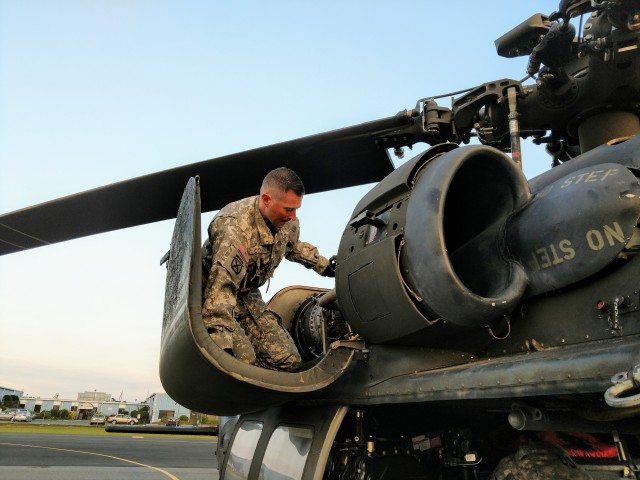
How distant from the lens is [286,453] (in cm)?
313

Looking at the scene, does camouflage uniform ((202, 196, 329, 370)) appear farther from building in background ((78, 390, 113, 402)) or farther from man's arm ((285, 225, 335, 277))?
A: building in background ((78, 390, 113, 402))

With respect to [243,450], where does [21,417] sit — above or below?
below

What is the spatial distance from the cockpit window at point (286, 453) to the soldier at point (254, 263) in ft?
1.53

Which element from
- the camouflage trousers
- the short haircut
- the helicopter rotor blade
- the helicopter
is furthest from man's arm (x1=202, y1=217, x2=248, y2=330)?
the helicopter rotor blade

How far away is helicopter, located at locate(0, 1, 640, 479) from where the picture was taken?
1.90 m

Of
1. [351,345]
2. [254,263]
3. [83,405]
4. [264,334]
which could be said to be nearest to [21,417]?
[83,405]

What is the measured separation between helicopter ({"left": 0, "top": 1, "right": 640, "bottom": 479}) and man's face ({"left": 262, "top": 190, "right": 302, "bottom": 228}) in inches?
19.1

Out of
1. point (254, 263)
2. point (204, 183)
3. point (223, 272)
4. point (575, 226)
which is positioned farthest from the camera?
point (204, 183)

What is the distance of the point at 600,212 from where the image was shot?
1903mm

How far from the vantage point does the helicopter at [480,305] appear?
6.24 ft

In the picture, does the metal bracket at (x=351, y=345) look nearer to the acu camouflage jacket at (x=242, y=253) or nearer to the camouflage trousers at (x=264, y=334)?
the acu camouflage jacket at (x=242, y=253)

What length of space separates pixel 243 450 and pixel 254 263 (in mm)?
1414

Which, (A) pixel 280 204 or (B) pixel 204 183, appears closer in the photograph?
(A) pixel 280 204

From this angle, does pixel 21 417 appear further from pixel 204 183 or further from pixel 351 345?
pixel 351 345
